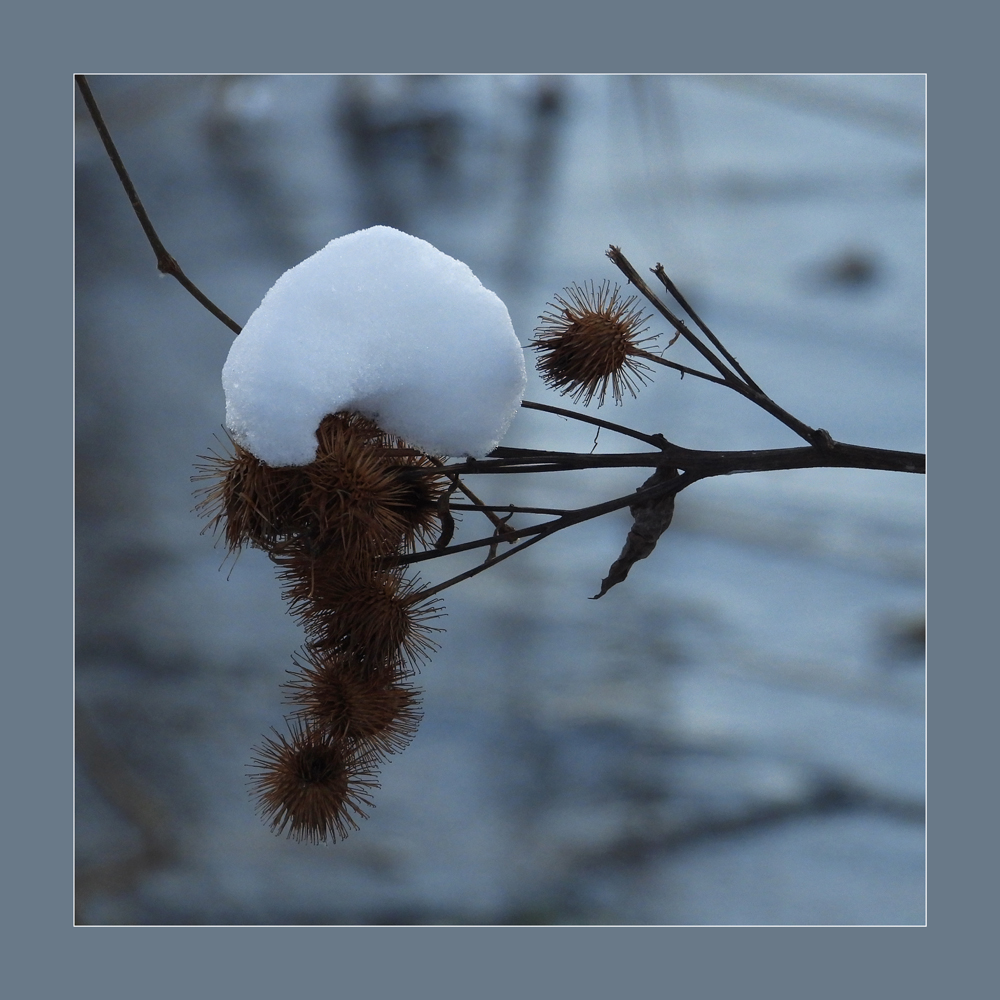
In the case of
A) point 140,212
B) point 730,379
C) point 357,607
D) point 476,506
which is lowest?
point 357,607

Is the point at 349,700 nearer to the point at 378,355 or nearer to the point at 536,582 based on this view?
the point at 378,355

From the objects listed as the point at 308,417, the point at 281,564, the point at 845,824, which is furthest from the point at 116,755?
the point at 845,824

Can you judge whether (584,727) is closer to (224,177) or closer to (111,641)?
(111,641)

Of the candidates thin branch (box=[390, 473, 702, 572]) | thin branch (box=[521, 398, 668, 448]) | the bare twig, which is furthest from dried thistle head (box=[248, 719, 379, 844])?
the bare twig

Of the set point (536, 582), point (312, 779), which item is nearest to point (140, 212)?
point (312, 779)

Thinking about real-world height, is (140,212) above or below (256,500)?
above
